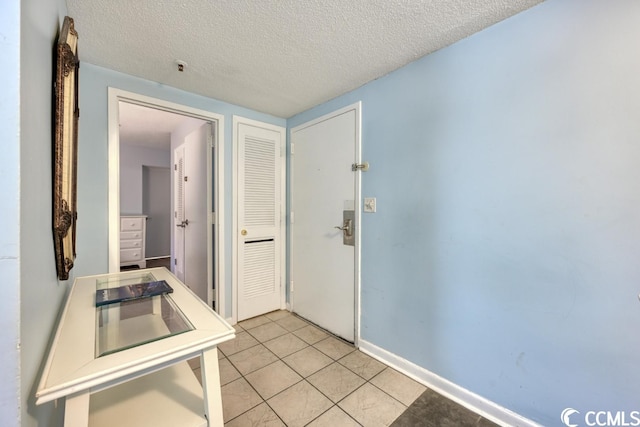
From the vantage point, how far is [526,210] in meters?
1.31

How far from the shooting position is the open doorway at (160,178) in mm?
1939

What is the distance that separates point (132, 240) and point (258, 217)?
3.47 metres

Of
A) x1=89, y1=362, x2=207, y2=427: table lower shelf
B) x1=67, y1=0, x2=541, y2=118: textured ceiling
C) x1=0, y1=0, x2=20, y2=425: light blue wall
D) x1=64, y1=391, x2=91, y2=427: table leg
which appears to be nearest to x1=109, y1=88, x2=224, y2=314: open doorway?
x1=67, y1=0, x2=541, y2=118: textured ceiling

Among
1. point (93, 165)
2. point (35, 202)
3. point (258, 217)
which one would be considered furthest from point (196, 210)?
point (35, 202)

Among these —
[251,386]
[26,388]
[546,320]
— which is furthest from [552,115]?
[251,386]

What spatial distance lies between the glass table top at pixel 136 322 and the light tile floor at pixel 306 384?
0.83 m

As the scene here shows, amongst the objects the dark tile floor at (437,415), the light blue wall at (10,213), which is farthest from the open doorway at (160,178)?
the dark tile floor at (437,415)

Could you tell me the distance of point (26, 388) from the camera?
1.82 feet

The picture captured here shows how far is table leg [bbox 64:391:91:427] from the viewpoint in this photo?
65 cm

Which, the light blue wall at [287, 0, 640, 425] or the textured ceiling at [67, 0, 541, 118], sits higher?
the textured ceiling at [67, 0, 541, 118]

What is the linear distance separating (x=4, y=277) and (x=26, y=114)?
37cm

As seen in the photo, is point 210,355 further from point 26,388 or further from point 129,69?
point 129,69

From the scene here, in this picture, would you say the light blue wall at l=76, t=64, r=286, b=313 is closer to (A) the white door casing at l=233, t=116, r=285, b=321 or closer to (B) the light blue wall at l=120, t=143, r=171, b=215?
(A) the white door casing at l=233, t=116, r=285, b=321

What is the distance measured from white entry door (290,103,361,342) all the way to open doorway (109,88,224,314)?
0.80m
